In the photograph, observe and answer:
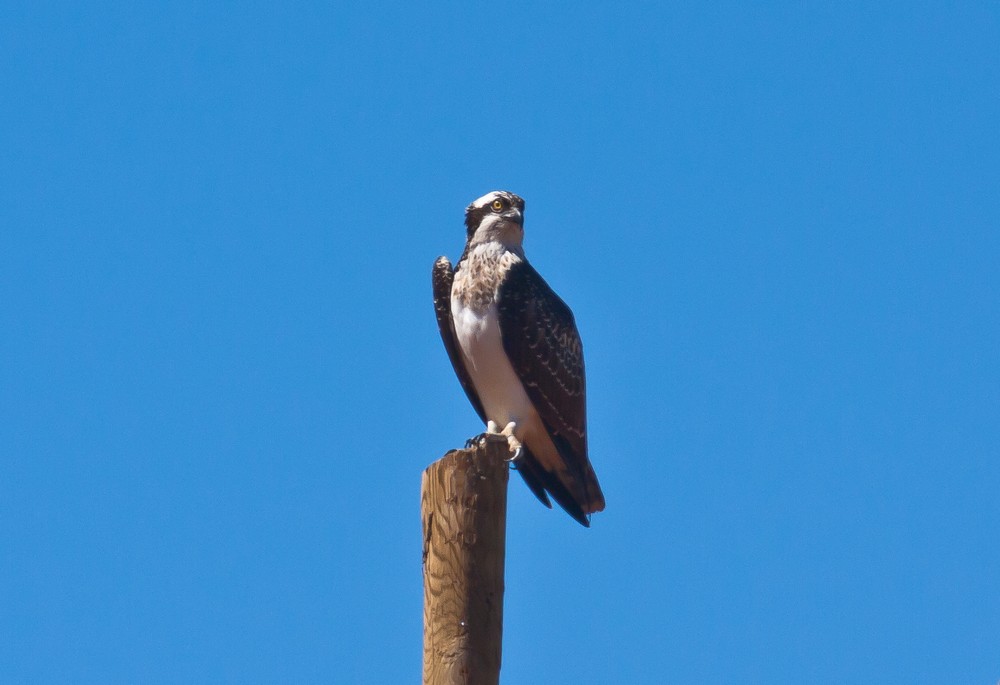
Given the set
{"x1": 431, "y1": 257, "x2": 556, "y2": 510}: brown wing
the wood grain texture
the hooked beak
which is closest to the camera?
the wood grain texture

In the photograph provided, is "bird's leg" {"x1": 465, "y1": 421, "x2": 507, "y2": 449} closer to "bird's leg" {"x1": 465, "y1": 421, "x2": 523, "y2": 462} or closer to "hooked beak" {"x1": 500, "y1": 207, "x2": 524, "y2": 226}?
"bird's leg" {"x1": 465, "y1": 421, "x2": 523, "y2": 462}

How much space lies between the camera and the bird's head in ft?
29.2

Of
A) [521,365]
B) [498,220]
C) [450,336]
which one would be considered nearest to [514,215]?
[498,220]

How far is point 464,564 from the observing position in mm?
5465

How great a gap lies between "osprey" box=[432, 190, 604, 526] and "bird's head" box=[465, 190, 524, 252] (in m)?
0.06

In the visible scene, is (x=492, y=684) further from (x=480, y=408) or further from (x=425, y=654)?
(x=480, y=408)

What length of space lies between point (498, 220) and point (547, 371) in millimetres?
1093

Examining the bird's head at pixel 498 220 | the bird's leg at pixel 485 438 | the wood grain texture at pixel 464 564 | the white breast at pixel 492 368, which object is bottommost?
the wood grain texture at pixel 464 564

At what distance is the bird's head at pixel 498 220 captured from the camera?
8.90 metres

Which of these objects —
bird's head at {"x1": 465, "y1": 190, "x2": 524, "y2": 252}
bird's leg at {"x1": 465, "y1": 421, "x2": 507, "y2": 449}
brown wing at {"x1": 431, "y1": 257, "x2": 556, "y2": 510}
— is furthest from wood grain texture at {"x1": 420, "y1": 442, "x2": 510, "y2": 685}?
bird's head at {"x1": 465, "y1": 190, "x2": 524, "y2": 252}

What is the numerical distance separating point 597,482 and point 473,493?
288cm

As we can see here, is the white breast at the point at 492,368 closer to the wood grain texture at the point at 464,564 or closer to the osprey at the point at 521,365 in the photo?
the osprey at the point at 521,365

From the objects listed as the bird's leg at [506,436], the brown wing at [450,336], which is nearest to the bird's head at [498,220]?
the brown wing at [450,336]

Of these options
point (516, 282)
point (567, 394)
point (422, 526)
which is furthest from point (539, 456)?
point (422, 526)
